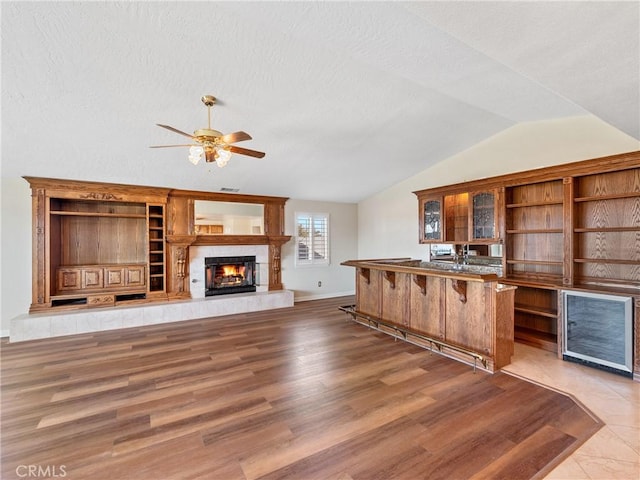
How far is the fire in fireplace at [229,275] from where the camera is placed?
21.0 ft

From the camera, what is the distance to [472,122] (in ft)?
15.5

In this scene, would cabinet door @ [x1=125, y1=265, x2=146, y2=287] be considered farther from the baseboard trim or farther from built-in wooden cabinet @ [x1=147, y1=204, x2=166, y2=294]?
the baseboard trim

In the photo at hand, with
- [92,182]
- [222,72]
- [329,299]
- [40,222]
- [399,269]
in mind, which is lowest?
[329,299]

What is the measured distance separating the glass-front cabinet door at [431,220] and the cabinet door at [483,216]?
62 cm

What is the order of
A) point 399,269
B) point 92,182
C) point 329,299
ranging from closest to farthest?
point 399,269 < point 92,182 < point 329,299

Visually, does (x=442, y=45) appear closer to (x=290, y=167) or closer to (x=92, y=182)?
(x=290, y=167)

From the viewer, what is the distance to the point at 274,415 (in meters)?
2.56

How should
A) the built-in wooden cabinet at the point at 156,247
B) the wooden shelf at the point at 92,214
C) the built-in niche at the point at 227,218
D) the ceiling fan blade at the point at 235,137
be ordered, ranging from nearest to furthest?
the ceiling fan blade at the point at 235,137 < the wooden shelf at the point at 92,214 < the built-in wooden cabinet at the point at 156,247 < the built-in niche at the point at 227,218

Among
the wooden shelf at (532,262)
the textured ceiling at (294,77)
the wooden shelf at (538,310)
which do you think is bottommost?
the wooden shelf at (538,310)

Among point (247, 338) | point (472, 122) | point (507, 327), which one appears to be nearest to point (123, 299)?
point (247, 338)

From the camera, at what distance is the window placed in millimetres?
7477

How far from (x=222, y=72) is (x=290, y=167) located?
8.55 ft

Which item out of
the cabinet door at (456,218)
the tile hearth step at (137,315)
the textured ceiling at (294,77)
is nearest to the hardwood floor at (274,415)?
the tile hearth step at (137,315)

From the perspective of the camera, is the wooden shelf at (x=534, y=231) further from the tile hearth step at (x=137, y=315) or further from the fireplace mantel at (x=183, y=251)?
the fireplace mantel at (x=183, y=251)
